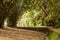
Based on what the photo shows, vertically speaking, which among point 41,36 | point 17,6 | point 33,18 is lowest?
point 41,36

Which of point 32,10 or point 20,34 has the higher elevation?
point 32,10

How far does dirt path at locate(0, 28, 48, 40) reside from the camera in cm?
159

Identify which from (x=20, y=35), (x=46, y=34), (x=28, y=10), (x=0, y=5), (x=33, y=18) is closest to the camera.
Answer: (x=46, y=34)

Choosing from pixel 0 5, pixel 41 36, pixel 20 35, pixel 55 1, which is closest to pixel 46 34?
pixel 41 36

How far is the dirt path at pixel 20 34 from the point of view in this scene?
5.23 ft

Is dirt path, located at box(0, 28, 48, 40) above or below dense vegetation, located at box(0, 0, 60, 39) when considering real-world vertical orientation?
below

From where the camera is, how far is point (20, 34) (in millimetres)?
1696

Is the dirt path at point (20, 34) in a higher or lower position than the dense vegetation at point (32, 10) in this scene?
lower

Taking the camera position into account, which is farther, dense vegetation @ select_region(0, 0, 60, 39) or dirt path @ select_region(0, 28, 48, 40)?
dense vegetation @ select_region(0, 0, 60, 39)

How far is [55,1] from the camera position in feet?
6.61

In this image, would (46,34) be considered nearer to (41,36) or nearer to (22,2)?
(41,36)

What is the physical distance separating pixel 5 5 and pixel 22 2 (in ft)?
0.80

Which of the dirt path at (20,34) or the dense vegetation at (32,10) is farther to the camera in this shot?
the dense vegetation at (32,10)

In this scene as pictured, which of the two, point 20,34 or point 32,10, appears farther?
point 32,10
